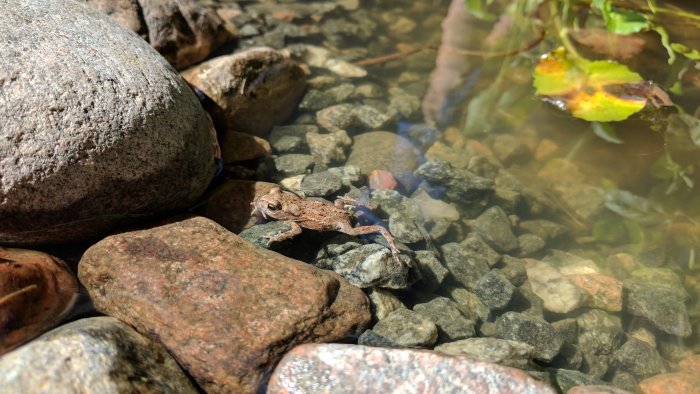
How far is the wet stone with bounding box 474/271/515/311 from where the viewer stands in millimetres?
4802

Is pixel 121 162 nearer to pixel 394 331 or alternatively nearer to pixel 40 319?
pixel 40 319

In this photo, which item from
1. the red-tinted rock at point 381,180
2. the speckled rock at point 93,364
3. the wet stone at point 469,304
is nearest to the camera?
the speckled rock at point 93,364

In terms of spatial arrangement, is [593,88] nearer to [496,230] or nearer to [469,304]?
[496,230]

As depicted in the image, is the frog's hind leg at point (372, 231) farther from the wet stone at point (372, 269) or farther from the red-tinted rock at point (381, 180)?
the red-tinted rock at point (381, 180)

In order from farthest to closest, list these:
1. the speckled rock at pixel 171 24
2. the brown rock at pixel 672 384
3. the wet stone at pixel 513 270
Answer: the speckled rock at pixel 171 24 < the wet stone at pixel 513 270 < the brown rock at pixel 672 384

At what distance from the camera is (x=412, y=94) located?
7.28 metres

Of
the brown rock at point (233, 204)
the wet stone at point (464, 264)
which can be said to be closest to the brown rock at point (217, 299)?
the brown rock at point (233, 204)

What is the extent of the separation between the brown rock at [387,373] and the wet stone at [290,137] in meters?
3.00

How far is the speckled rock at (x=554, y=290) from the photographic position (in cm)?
504

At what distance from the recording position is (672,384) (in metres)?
4.28

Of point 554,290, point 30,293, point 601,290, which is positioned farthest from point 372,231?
point 30,293

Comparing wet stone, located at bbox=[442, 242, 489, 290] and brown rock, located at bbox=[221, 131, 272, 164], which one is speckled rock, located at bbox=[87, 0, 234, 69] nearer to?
brown rock, located at bbox=[221, 131, 272, 164]

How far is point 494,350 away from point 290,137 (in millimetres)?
3456

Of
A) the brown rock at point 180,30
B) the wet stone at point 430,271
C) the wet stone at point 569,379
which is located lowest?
the wet stone at point 569,379
